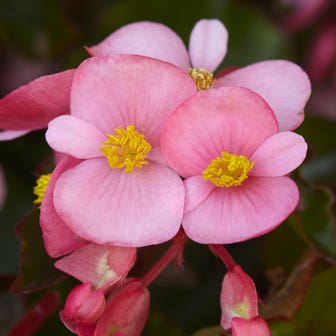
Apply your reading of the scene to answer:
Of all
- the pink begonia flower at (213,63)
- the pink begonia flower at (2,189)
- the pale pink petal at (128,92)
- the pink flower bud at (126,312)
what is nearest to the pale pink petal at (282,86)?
the pink begonia flower at (213,63)

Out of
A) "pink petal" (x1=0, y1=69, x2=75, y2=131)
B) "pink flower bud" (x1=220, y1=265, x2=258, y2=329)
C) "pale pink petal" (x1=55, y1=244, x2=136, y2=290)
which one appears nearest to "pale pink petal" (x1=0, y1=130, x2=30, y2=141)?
"pink petal" (x1=0, y1=69, x2=75, y2=131)

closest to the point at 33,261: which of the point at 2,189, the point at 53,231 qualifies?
the point at 53,231

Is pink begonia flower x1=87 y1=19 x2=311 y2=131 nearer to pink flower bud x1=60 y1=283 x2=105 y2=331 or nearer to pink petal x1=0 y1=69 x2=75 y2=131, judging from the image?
pink petal x1=0 y1=69 x2=75 y2=131

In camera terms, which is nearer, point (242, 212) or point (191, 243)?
point (242, 212)

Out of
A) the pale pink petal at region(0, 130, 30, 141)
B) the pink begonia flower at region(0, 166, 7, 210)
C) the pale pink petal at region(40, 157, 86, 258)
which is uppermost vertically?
the pale pink petal at region(0, 130, 30, 141)

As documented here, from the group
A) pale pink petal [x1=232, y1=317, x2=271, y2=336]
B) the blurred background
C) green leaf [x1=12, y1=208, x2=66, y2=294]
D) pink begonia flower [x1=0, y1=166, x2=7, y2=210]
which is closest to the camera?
pale pink petal [x1=232, y1=317, x2=271, y2=336]

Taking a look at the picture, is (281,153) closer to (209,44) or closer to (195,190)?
(195,190)

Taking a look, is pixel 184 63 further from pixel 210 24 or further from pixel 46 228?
pixel 46 228
